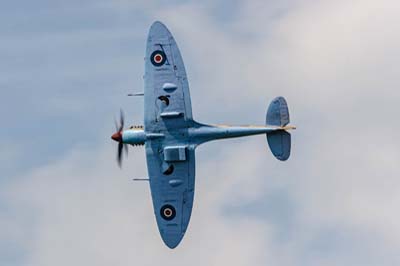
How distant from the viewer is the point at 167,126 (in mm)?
119812

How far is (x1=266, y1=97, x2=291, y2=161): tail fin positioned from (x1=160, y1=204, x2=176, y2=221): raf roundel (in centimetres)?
977

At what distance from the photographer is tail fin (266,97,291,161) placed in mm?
118000

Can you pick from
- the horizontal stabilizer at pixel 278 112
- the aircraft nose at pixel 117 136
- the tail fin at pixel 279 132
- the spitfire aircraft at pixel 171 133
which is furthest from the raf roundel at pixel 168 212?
the horizontal stabilizer at pixel 278 112

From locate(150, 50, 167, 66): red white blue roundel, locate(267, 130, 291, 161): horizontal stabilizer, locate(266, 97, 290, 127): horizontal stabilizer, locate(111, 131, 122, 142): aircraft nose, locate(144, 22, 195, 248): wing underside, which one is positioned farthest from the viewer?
locate(111, 131, 122, 142): aircraft nose

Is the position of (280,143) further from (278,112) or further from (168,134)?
(168,134)

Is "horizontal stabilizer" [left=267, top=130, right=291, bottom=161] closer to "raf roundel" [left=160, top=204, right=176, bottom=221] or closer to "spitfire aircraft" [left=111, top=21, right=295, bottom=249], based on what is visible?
"spitfire aircraft" [left=111, top=21, right=295, bottom=249]

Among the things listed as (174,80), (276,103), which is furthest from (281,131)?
(174,80)

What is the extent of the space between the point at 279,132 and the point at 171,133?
8.35 metres

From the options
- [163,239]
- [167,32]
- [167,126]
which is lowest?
[163,239]

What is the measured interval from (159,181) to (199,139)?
5.24 m

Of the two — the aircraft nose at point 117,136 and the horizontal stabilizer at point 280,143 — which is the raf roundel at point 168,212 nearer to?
the aircraft nose at point 117,136

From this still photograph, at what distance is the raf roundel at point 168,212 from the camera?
402ft

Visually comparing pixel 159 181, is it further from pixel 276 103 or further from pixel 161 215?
pixel 276 103

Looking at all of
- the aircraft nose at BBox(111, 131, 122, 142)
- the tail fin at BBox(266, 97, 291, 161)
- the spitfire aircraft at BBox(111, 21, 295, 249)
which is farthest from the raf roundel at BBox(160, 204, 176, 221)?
the tail fin at BBox(266, 97, 291, 161)
